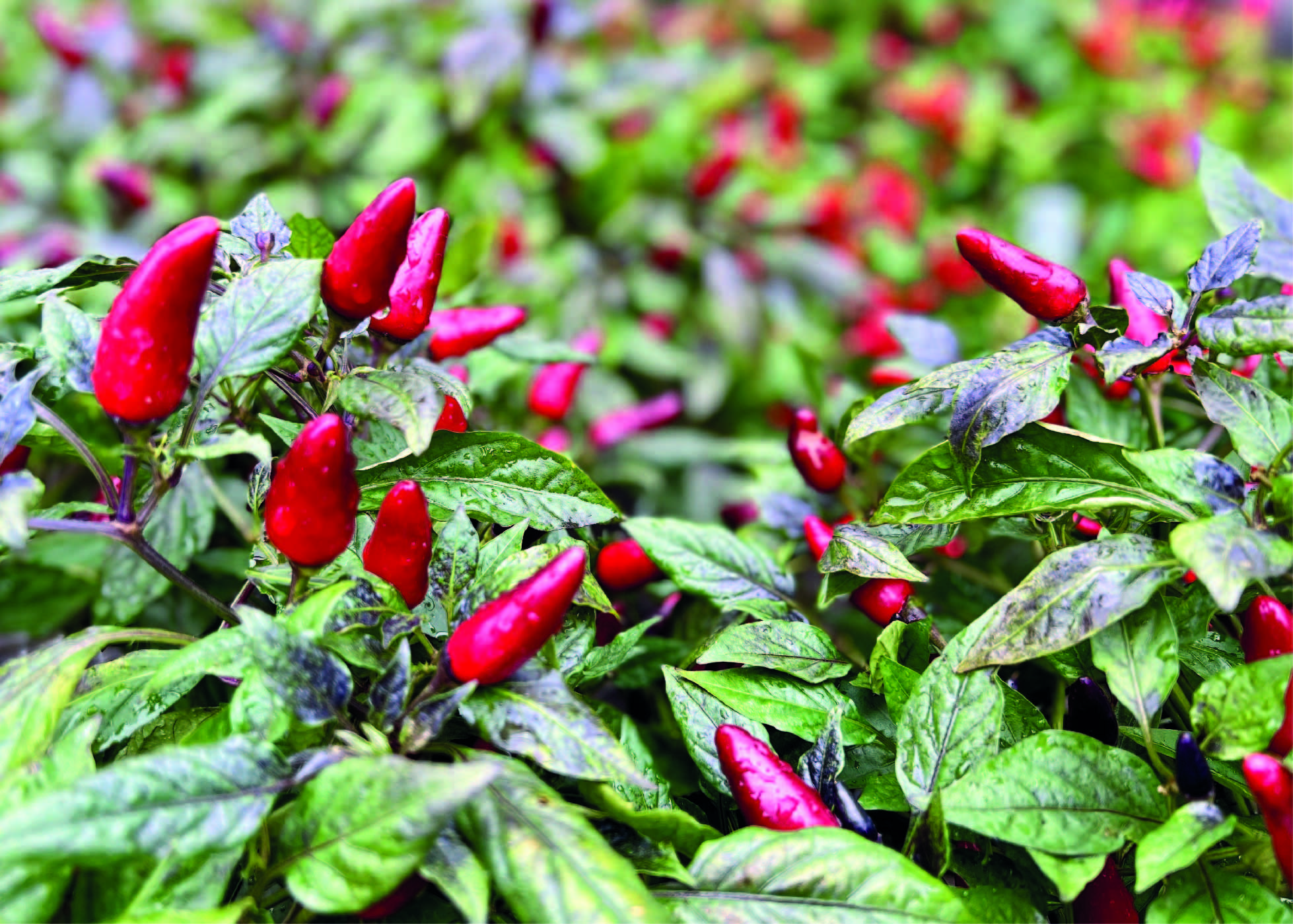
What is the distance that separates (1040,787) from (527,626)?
1.28ft

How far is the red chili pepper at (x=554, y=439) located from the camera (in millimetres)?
1438

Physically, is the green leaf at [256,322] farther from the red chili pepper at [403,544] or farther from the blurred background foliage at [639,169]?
the blurred background foliage at [639,169]

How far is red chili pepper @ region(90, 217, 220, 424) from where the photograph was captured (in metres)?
0.70

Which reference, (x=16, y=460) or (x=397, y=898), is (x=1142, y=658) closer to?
(x=397, y=898)

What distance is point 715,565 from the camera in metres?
0.99

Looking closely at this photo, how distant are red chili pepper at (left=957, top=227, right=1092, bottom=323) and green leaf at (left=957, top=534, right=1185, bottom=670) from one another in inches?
8.7

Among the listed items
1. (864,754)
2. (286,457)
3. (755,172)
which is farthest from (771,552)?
(755,172)

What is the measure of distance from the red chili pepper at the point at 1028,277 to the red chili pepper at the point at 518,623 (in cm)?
47

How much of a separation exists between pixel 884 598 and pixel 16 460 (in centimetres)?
81

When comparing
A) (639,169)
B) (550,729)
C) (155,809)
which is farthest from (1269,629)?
(639,169)

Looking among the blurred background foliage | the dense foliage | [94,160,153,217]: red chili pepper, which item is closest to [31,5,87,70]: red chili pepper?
the blurred background foliage

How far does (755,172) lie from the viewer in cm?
255

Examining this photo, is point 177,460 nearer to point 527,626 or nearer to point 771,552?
point 527,626

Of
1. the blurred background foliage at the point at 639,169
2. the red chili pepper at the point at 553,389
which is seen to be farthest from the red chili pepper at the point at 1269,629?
the red chili pepper at the point at 553,389
